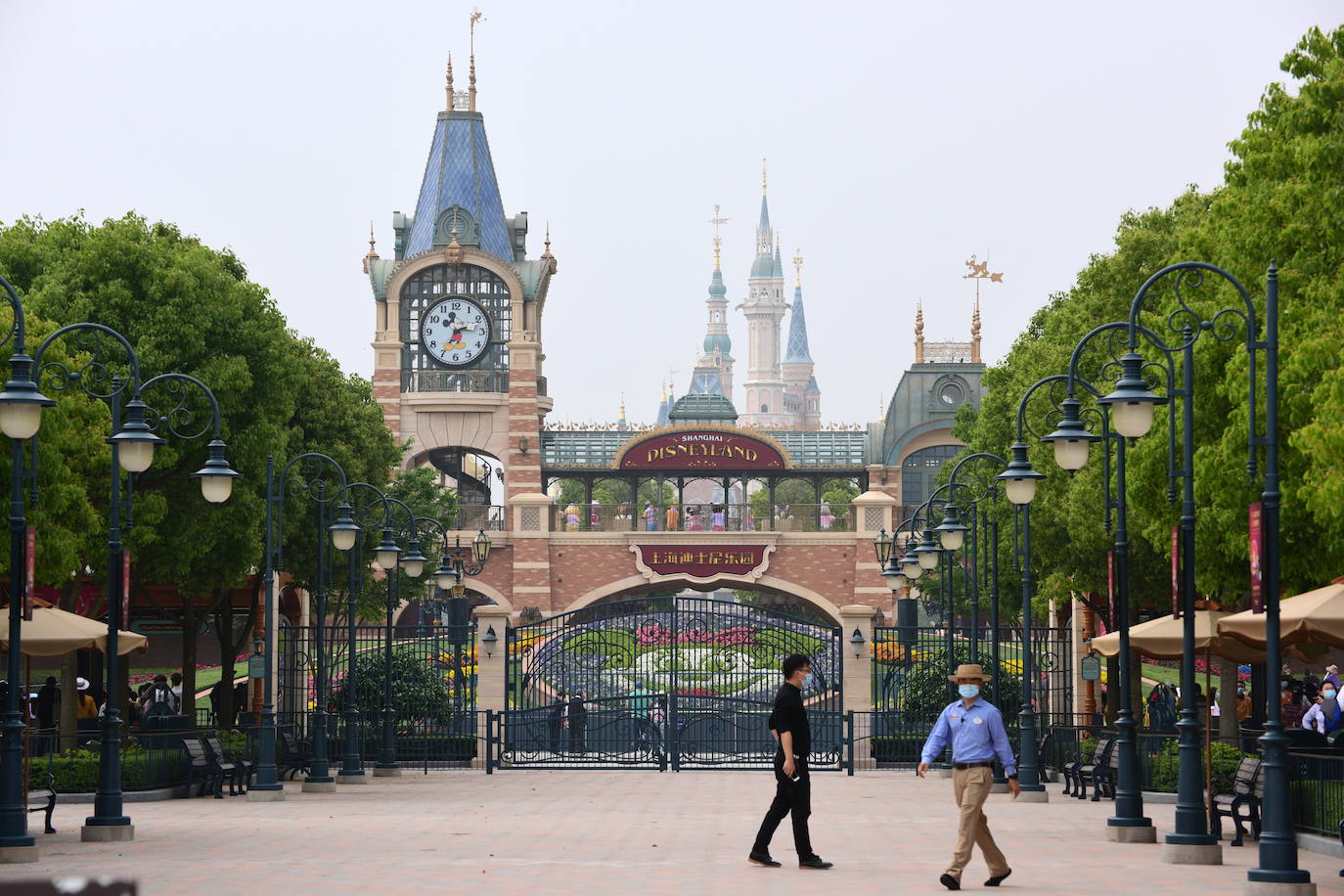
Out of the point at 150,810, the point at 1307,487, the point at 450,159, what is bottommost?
the point at 150,810

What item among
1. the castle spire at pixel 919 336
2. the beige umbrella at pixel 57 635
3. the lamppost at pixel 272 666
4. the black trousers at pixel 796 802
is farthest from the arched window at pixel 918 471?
the black trousers at pixel 796 802

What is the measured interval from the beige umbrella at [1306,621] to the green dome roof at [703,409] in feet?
176

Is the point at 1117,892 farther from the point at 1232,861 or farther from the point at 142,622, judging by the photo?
the point at 142,622

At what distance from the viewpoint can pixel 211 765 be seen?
85.7 feet

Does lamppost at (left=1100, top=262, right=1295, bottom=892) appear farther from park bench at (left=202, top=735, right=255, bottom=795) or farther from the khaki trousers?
park bench at (left=202, top=735, right=255, bottom=795)

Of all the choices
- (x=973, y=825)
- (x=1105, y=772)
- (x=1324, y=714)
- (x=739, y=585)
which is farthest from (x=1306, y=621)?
(x=739, y=585)

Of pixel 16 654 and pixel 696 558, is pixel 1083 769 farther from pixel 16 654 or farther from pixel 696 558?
pixel 696 558

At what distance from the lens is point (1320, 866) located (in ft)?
51.8

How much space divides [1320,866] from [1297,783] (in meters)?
1.98

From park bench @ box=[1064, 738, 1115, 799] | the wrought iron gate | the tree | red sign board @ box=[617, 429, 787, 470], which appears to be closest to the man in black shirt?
park bench @ box=[1064, 738, 1115, 799]

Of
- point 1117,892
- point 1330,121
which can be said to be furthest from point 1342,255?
point 1117,892

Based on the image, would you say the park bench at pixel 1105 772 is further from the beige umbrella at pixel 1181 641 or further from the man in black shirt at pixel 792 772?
the man in black shirt at pixel 792 772

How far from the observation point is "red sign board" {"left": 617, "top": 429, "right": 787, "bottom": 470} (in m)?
67.6

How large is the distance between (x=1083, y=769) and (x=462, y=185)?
49.0m
